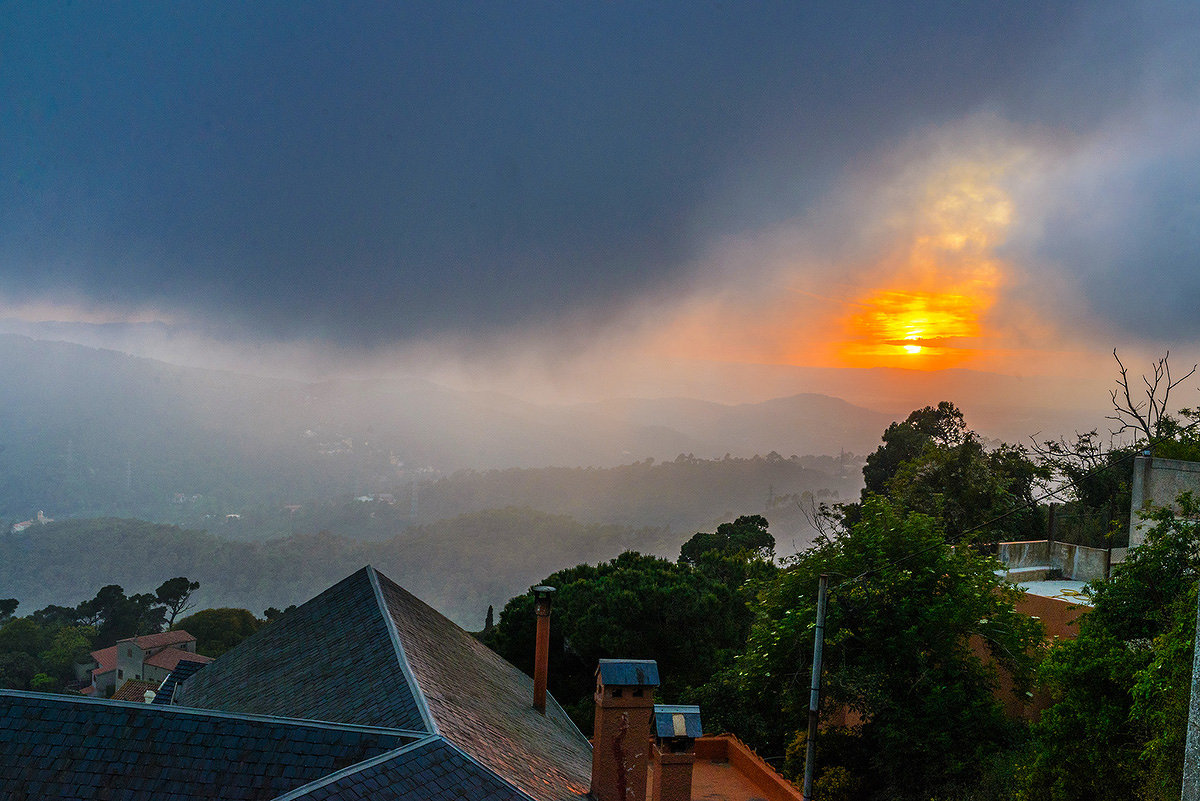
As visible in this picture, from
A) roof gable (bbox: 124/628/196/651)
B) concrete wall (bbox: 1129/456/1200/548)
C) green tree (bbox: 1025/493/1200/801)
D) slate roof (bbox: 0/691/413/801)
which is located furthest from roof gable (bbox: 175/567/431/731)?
roof gable (bbox: 124/628/196/651)

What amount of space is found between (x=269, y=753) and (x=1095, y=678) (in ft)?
43.1

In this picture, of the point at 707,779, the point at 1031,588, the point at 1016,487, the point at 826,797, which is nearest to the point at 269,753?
the point at 707,779

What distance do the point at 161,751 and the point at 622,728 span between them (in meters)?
5.67

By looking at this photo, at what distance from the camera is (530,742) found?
12648 mm

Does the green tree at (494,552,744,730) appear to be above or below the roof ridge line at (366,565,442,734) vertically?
below

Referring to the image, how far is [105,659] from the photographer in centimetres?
6706

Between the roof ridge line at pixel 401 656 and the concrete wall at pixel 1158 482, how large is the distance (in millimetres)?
17170

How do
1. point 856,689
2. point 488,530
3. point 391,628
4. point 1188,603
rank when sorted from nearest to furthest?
point 1188,603 < point 391,628 < point 856,689 < point 488,530

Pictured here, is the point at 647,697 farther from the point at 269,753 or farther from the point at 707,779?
the point at 707,779

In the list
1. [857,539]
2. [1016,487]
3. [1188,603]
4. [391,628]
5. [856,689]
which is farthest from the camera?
[1016,487]

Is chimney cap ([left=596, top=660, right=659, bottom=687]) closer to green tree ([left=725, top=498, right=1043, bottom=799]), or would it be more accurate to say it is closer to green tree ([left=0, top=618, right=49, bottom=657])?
green tree ([left=725, top=498, right=1043, bottom=799])

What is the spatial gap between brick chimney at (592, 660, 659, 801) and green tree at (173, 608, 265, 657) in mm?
62962

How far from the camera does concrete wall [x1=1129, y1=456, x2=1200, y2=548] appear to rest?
18.2 m

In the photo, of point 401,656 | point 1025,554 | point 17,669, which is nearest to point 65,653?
point 17,669
